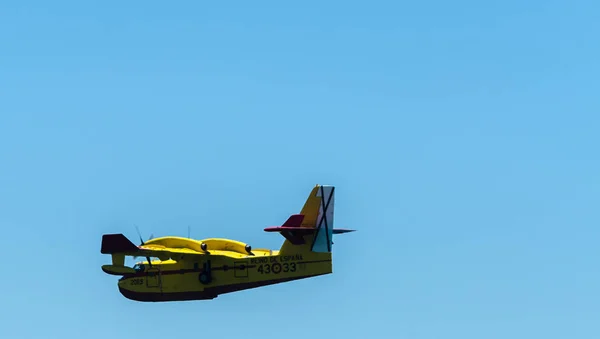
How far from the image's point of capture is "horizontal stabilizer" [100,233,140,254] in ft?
334

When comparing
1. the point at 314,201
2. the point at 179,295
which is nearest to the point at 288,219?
the point at 314,201

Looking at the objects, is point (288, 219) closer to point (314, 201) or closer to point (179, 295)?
point (314, 201)

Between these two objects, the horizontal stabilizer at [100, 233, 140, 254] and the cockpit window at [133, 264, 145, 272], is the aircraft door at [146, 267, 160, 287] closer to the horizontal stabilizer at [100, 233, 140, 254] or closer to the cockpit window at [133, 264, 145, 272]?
the cockpit window at [133, 264, 145, 272]

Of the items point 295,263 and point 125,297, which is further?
point 125,297

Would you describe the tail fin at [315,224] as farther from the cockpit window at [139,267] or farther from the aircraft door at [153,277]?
the cockpit window at [139,267]

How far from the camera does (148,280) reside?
10862 cm

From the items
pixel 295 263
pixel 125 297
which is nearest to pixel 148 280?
pixel 125 297

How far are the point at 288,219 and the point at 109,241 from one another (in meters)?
12.4

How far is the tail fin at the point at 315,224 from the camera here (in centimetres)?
10300

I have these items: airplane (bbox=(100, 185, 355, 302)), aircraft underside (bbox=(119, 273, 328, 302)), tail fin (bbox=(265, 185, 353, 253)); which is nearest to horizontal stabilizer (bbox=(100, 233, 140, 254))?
airplane (bbox=(100, 185, 355, 302))

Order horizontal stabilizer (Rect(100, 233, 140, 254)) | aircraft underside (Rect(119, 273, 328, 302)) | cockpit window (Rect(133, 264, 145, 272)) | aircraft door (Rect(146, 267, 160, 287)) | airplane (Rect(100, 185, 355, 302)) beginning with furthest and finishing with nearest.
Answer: cockpit window (Rect(133, 264, 145, 272)) → aircraft door (Rect(146, 267, 160, 287)) → aircraft underside (Rect(119, 273, 328, 302)) → airplane (Rect(100, 185, 355, 302)) → horizontal stabilizer (Rect(100, 233, 140, 254))

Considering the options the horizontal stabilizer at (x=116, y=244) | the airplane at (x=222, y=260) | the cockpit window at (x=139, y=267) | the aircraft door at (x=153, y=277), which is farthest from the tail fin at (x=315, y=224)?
the cockpit window at (x=139, y=267)

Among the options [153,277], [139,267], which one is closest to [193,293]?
[153,277]

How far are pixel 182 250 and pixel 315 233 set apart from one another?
9970 mm
